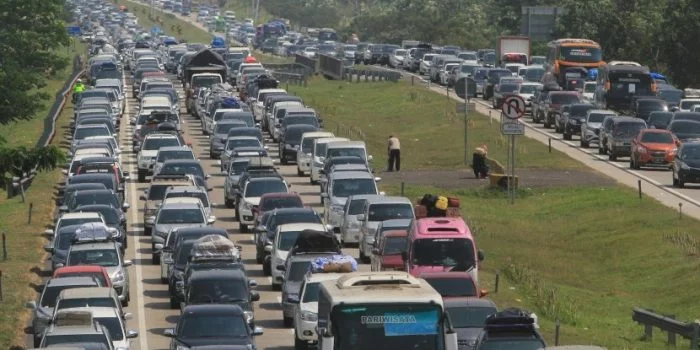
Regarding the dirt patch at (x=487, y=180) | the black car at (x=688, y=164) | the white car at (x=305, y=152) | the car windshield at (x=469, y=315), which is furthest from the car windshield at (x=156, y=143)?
the car windshield at (x=469, y=315)

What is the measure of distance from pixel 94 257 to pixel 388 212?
8.30 meters

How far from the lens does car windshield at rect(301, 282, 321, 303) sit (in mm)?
34906

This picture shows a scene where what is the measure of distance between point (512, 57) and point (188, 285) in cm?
8061

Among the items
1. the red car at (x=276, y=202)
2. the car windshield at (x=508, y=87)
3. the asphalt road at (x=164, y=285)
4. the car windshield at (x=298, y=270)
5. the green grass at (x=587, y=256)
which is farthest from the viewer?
the car windshield at (x=508, y=87)

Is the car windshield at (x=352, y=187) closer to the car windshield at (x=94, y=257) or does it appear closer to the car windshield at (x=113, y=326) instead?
the car windshield at (x=94, y=257)

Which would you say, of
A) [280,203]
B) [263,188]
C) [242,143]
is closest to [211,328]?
[280,203]

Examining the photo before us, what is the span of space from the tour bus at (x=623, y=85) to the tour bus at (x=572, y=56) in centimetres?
1129

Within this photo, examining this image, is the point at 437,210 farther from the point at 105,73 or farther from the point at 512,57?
the point at 512,57

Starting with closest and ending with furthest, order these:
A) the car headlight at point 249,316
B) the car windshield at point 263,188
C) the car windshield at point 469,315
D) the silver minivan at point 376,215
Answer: the car windshield at point 469,315 → the car headlight at point 249,316 → the silver minivan at point 376,215 → the car windshield at point 263,188

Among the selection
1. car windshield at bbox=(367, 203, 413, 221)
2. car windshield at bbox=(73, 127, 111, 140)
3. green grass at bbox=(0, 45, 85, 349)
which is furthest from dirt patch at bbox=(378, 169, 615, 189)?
car windshield at bbox=(367, 203, 413, 221)

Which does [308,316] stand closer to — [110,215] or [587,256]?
[110,215]

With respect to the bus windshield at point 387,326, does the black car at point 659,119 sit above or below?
below

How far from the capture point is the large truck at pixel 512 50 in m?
117

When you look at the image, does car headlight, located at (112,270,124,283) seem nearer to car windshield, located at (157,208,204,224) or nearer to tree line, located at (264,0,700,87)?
car windshield, located at (157,208,204,224)
